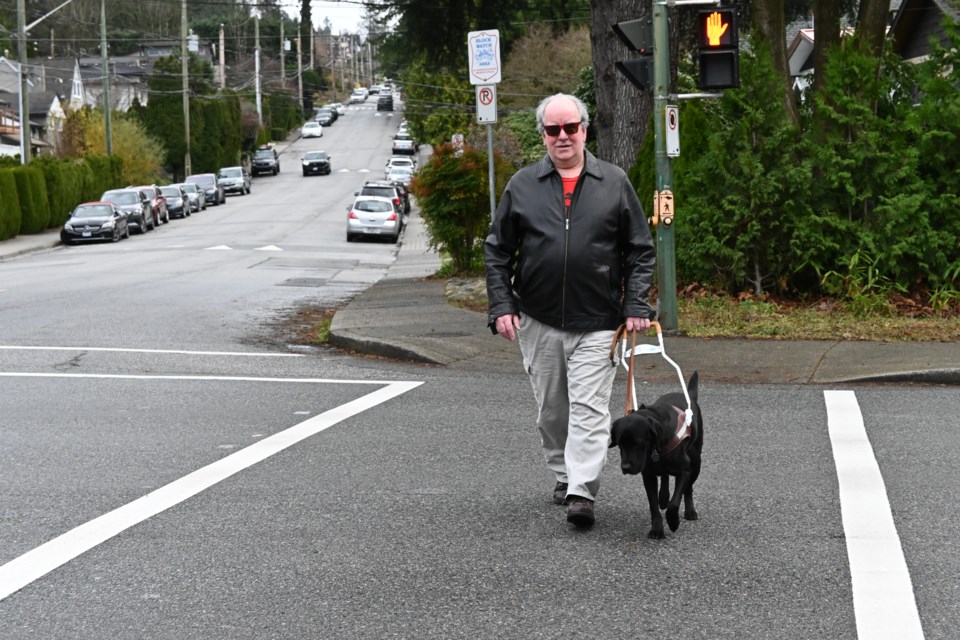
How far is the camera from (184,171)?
8112 cm

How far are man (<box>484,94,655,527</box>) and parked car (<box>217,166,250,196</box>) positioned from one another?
2599 inches

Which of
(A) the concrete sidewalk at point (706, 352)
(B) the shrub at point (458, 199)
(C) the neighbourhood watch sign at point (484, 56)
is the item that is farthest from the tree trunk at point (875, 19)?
(B) the shrub at point (458, 199)

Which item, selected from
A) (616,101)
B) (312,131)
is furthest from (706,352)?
(312,131)

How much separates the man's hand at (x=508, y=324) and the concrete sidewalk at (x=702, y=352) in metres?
5.48

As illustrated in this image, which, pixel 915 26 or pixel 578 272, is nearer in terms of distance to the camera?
pixel 578 272

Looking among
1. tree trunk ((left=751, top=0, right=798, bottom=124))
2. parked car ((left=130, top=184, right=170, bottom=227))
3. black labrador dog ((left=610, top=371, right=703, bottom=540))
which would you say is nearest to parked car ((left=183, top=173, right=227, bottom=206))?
parked car ((left=130, top=184, right=170, bottom=227))

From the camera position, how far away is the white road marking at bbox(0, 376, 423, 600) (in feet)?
18.8

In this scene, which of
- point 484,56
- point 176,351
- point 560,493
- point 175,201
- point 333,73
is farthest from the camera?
point 333,73

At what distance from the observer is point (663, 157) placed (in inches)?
520

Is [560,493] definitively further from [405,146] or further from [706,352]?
[405,146]

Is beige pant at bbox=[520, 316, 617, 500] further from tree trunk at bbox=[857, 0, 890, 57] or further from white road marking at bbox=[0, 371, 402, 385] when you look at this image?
tree trunk at bbox=[857, 0, 890, 57]

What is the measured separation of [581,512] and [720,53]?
7.47 meters

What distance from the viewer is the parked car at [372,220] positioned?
41.9 m

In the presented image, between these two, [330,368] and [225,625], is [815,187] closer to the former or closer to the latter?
[330,368]
